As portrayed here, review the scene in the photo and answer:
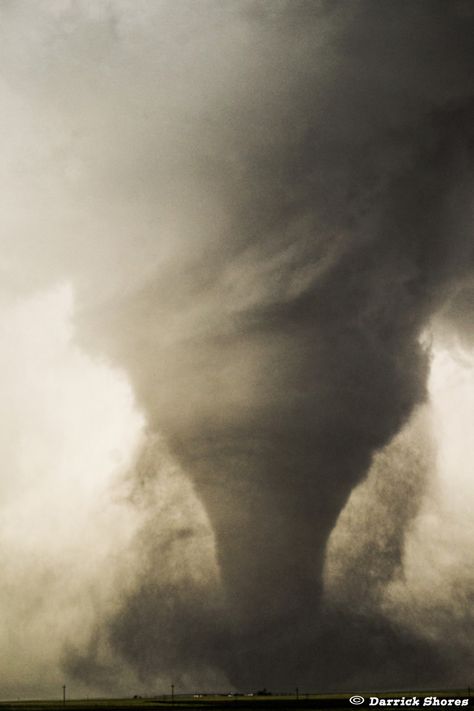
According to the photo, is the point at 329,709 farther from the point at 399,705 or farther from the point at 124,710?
the point at 124,710

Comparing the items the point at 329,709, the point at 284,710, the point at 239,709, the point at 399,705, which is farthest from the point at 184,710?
the point at 399,705

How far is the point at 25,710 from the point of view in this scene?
482 ft

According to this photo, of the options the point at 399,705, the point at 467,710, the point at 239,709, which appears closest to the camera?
the point at 467,710

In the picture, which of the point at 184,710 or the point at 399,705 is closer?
the point at 399,705

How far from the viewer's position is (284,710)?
131m

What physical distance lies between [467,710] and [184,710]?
172ft

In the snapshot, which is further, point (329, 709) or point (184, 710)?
point (184, 710)

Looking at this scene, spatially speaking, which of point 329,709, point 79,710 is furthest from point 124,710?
point 329,709

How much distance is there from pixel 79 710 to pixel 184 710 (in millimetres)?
20333

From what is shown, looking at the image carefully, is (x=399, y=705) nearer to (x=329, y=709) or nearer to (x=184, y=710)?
(x=329, y=709)

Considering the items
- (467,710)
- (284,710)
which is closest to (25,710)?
(284,710)

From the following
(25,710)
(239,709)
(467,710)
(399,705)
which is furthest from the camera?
(25,710)

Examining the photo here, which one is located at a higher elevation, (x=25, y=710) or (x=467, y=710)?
(x=25, y=710)

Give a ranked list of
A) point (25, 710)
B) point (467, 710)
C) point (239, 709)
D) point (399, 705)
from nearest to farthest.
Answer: point (467, 710) < point (399, 705) < point (239, 709) < point (25, 710)
